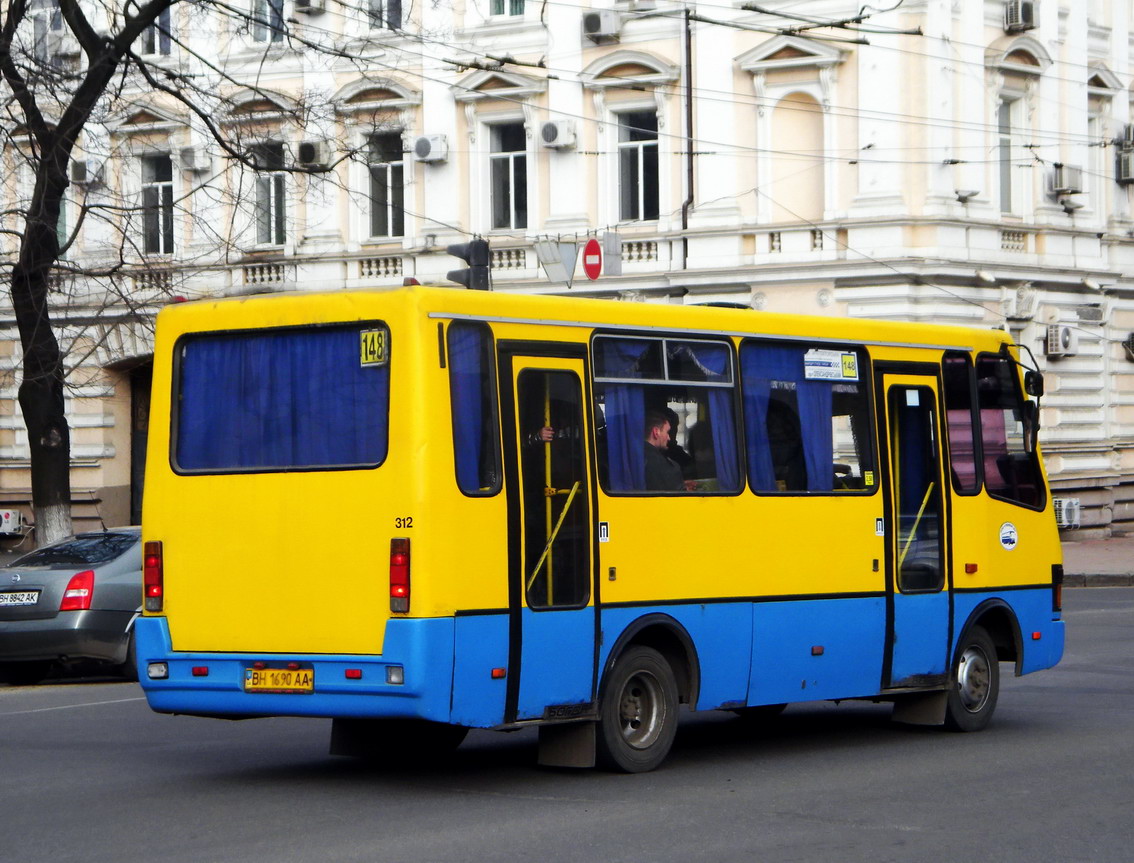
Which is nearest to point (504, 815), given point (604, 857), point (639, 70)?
point (604, 857)

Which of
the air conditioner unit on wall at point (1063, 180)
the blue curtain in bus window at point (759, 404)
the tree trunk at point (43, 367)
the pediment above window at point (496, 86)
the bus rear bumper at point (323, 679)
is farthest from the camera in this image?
the pediment above window at point (496, 86)

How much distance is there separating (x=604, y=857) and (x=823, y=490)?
4426 mm

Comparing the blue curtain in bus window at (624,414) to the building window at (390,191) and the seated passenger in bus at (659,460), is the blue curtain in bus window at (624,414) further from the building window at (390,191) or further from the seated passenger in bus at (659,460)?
the building window at (390,191)

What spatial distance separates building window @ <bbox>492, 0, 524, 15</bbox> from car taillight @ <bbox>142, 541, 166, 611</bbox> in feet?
87.5

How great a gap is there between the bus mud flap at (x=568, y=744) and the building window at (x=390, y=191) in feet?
89.4

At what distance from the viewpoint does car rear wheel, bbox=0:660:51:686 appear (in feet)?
58.2

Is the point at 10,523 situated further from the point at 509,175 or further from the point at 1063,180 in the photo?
the point at 1063,180

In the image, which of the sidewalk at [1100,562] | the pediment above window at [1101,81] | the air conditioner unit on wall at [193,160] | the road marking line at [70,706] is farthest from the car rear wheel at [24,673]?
the pediment above window at [1101,81]

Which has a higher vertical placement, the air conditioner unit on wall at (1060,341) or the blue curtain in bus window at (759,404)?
the air conditioner unit on wall at (1060,341)

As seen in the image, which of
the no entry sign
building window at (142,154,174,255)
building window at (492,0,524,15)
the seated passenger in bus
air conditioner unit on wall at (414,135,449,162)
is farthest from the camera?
building window at (142,154,174,255)

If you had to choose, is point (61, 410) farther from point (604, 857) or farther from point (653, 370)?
point (604, 857)

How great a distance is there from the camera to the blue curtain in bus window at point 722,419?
38.4ft

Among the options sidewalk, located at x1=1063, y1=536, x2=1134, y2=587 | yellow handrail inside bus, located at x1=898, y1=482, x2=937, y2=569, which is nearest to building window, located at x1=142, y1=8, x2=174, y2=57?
sidewalk, located at x1=1063, y1=536, x2=1134, y2=587

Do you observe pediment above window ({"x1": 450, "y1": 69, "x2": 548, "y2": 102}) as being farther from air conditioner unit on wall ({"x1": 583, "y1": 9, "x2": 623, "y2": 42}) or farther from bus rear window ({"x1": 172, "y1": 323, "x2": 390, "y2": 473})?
bus rear window ({"x1": 172, "y1": 323, "x2": 390, "y2": 473})
